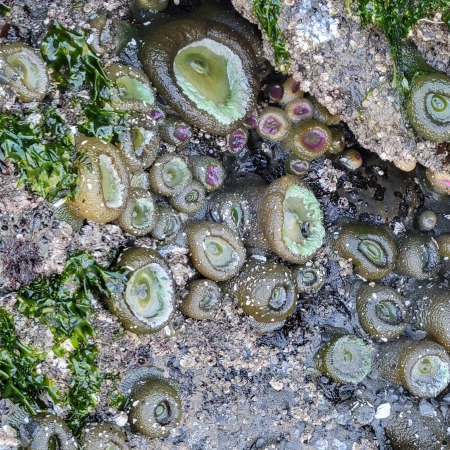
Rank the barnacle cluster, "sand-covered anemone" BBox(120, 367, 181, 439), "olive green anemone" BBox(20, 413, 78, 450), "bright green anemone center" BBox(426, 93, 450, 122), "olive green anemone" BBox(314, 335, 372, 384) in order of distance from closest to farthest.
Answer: "olive green anemone" BBox(20, 413, 78, 450), the barnacle cluster, "sand-covered anemone" BBox(120, 367, 181, 439), "bright green anemone center" BBox(426, 93, 450, 122), "olive green anemone" BBox(314, 335, 372, 384)

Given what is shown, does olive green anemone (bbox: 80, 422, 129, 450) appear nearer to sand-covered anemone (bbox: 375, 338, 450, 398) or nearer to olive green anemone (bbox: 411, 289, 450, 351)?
sand-covered anemone (bbox: 375, 338, 450, 398)

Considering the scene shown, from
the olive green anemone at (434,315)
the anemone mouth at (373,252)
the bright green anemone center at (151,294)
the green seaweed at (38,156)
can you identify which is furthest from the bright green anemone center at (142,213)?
the olive green anemone at (434,315)

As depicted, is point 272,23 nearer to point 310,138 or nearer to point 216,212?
point 310,138

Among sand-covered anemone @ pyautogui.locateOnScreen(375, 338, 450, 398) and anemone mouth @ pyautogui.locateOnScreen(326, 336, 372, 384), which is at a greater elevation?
sand-covered anemone @ pyautogui.locateOnScreen(375, 338, 450, 398)

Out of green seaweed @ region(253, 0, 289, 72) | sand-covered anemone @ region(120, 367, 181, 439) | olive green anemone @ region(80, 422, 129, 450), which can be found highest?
green seaweed @ region(253, 0, 289, 72)

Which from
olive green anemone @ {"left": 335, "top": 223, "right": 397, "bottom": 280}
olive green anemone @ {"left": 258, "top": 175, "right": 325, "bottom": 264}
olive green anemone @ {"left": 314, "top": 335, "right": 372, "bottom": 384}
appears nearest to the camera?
olive green anemone @ {"left": 258, "top": 175, "right": 325, "bottom": 264}

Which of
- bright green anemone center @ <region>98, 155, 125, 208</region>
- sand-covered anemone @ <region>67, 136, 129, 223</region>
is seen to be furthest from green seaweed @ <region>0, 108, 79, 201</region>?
bright green anemone center @ <region>98, 155, 125, 208</region>

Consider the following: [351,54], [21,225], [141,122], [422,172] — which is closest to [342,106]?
[351,54]
